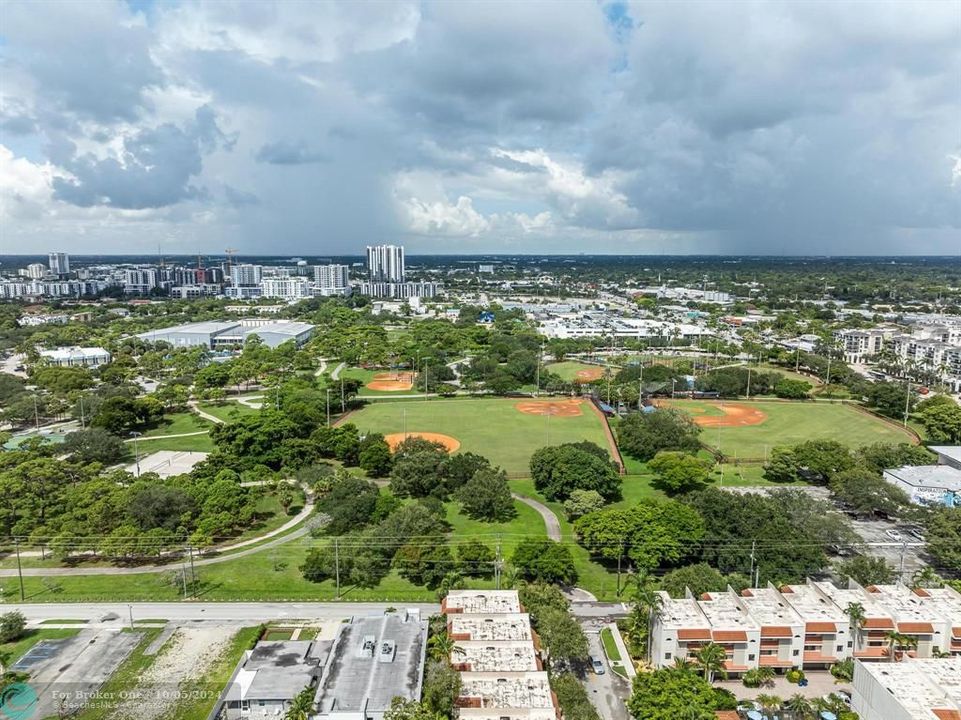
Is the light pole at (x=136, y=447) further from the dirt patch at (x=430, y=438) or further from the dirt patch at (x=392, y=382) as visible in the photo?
the dirt patch at (x=392, y=382)

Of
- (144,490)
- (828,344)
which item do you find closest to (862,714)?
(144,490)

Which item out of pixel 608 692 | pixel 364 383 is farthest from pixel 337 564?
pixel 364 383

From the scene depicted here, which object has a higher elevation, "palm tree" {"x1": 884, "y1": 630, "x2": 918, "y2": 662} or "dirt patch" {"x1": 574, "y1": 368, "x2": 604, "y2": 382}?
"dirt patch" {"x1": 574, "y1": 368, "x2": 604, "y2": 382}

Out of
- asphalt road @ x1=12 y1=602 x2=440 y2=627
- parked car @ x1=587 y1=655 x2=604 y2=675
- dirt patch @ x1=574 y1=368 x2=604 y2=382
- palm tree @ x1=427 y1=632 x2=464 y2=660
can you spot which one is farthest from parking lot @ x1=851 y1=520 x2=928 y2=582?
dirt patch @ x1=574 y1=368 x2=604 y2=382

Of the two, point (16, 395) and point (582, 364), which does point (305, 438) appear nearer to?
point (16, 395)

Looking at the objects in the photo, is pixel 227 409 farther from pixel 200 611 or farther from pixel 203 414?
pixel 200 611

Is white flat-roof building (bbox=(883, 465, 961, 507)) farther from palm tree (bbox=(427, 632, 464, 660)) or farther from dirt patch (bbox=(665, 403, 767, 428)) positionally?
palm tree (bbox=(427, 632, 464, 660))
